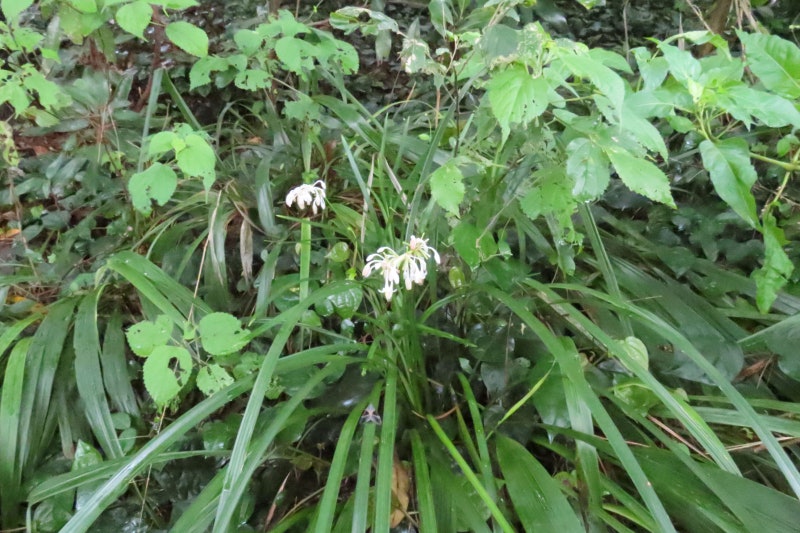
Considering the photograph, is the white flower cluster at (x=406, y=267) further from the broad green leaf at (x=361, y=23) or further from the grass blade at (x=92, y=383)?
the grass blade at (x=92, y=383)

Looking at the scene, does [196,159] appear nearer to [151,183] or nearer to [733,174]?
[151,183]

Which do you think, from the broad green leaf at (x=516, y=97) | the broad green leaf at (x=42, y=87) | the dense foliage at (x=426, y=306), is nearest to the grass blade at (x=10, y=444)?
the dense foliage at (x=426, y=306)

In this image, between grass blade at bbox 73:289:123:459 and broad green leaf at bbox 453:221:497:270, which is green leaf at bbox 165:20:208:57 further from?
broad green leaf at bbox 453:221:497:270

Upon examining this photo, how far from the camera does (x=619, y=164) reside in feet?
1.69

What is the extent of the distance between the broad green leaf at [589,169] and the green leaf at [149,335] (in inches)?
24.0

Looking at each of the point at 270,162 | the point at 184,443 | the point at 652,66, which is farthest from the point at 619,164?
the point at 270,162

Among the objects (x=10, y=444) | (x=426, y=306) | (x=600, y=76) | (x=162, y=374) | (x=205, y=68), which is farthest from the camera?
(x=205, y=68)

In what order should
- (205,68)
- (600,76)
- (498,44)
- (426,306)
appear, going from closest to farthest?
(600,76) → (498,44) → (426,306) → (205,68)

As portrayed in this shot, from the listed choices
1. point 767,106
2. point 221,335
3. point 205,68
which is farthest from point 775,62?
point 205,68

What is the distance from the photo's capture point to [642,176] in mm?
511

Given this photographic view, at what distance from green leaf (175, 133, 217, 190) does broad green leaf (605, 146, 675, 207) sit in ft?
2.12

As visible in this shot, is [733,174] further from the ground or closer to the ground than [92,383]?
further from the ground

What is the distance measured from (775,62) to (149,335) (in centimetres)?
89

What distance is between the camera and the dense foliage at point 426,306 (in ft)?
1.82
